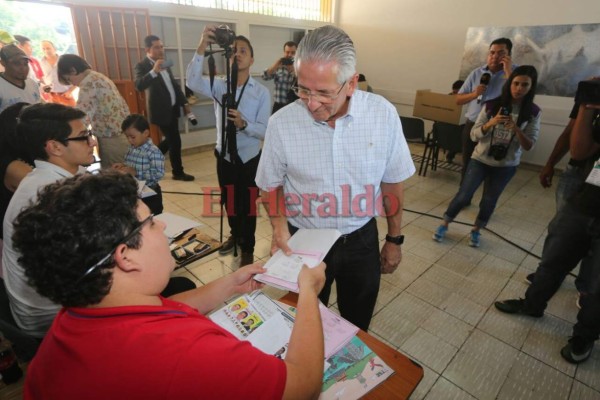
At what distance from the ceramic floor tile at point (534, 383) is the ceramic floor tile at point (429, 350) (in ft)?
1.02

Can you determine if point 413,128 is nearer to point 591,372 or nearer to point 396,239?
point 591,372

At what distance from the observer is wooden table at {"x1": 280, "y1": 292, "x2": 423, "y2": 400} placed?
0.93 m

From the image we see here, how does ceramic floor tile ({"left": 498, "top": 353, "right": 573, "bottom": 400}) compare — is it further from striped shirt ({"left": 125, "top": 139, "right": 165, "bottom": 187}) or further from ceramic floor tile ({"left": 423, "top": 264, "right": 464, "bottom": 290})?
striped shirt ({"left": 125, "top": 139, "right": 165, "bottom": 187})

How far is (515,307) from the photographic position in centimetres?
230

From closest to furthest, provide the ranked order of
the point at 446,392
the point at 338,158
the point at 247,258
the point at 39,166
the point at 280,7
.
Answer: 1. the point at 338,158
2. the point at 39,166
3. the point at 446,392
4. the point at 247,258
5. the point at 280,7

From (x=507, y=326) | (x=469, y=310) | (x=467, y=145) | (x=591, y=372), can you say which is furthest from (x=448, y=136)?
(x=591, y=372)

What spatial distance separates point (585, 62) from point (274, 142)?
18.7ft

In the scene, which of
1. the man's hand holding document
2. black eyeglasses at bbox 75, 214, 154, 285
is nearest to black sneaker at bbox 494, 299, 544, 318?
the man's hand holding document

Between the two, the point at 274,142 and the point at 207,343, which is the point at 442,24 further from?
the point at 207,343

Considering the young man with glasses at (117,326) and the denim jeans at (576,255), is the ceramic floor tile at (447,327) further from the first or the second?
the young man with glasses at (117,326)

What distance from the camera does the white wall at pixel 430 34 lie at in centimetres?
491

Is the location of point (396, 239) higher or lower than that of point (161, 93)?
lower

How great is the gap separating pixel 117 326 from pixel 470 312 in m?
2.43

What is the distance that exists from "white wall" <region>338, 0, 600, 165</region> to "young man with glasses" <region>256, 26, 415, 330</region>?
5.33 m
